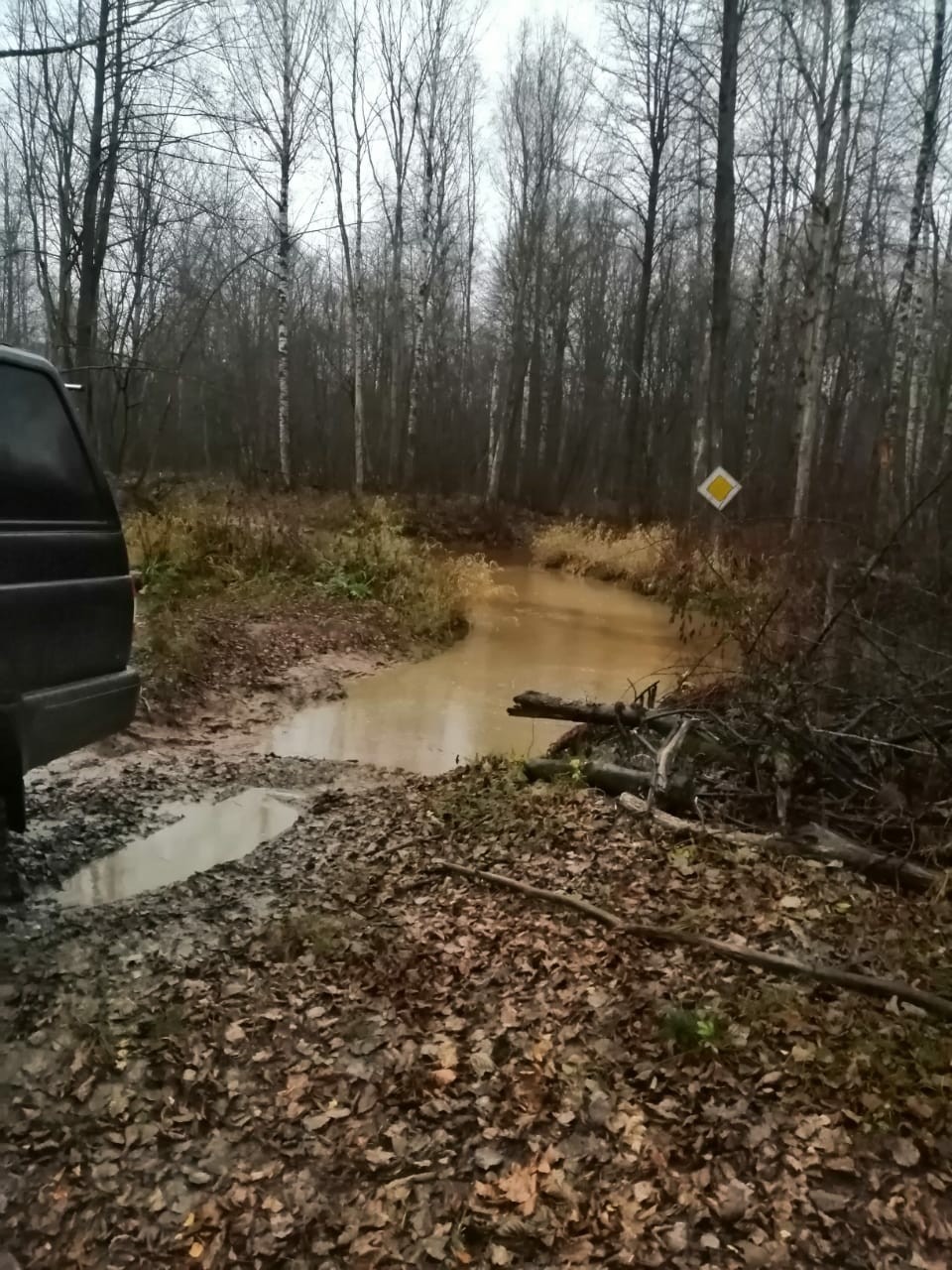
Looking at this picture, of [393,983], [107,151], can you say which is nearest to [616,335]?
[107,151]

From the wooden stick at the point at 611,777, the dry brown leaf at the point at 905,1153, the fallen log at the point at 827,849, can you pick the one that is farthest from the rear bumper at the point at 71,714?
the dry brown leaf at the point at 905,1153

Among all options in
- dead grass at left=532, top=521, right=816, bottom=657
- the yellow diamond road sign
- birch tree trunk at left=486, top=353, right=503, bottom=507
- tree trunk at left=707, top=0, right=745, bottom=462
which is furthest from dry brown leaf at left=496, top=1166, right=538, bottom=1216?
birch tree trunk at left=486, top=353, right=503, bottom=507

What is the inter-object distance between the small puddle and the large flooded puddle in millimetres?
1656

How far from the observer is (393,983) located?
3.80m

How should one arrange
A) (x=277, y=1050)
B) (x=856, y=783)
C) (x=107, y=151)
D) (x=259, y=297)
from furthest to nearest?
(x=259, y=297)
(x=107, y=151)
(x=856, y=783)
(x=277, y=1050)

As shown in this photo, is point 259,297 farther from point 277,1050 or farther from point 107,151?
point 277,1050

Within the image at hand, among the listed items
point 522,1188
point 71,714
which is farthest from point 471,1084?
point 71,714

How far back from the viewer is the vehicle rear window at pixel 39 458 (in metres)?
4.02

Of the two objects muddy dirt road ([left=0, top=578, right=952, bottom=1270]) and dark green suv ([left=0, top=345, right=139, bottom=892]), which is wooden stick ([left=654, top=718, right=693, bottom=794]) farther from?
dark green suv ([left=0, top=345, right=139, bottom=892])

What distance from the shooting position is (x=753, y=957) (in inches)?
150

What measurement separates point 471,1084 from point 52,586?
2.80 m

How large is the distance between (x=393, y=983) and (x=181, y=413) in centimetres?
4081

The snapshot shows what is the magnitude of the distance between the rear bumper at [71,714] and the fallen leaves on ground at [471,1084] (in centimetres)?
87

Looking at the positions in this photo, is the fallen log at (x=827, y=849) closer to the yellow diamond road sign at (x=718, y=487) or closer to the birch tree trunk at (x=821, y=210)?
the yellow diamond road sign at (x=718, y=487)
